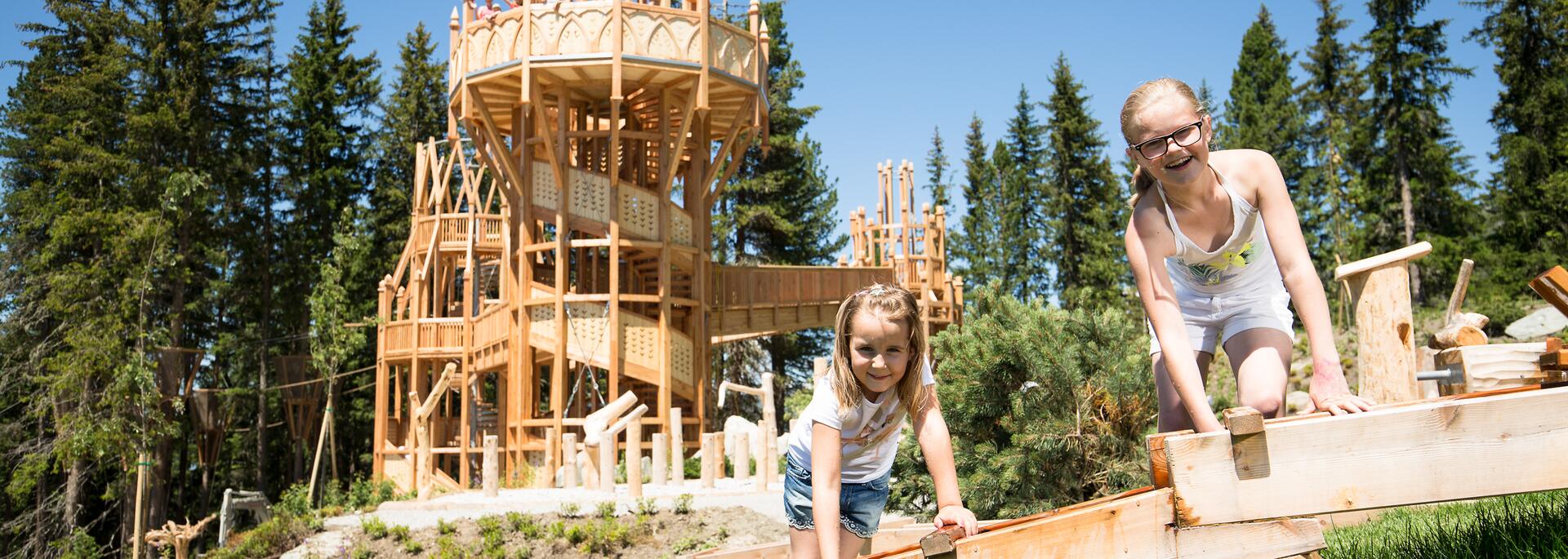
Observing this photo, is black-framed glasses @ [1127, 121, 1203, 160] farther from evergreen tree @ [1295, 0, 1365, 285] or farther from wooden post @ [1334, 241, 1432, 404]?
evergreen tree @ [1295, 0, 1365, 285]

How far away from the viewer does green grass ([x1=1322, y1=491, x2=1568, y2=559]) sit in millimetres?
3732

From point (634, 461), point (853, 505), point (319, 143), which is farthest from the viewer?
point (319, 143)

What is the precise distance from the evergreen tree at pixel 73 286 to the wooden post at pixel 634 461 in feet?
49.3

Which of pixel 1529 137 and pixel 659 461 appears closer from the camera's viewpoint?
pixel 659 461

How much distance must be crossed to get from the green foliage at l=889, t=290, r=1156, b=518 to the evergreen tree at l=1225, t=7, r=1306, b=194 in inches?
1199

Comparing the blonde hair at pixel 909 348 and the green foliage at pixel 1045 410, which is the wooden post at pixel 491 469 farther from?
the blonde hair at pixel 909 348

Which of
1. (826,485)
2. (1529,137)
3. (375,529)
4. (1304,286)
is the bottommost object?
(375,529)

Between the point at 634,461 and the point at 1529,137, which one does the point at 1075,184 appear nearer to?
the point at 1529,137

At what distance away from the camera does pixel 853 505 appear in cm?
389

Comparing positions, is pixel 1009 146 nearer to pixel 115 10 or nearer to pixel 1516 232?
pixel 1516 232

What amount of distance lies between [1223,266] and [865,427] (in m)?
1.24

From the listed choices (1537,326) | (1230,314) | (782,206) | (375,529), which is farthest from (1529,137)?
(1230,314)

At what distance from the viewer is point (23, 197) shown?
29203mm

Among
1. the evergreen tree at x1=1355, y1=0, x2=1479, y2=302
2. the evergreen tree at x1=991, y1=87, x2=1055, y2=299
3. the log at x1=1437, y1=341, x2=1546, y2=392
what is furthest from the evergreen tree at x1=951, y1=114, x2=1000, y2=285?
the log at x1=1437, y1=341, x2=1546, y2=392
